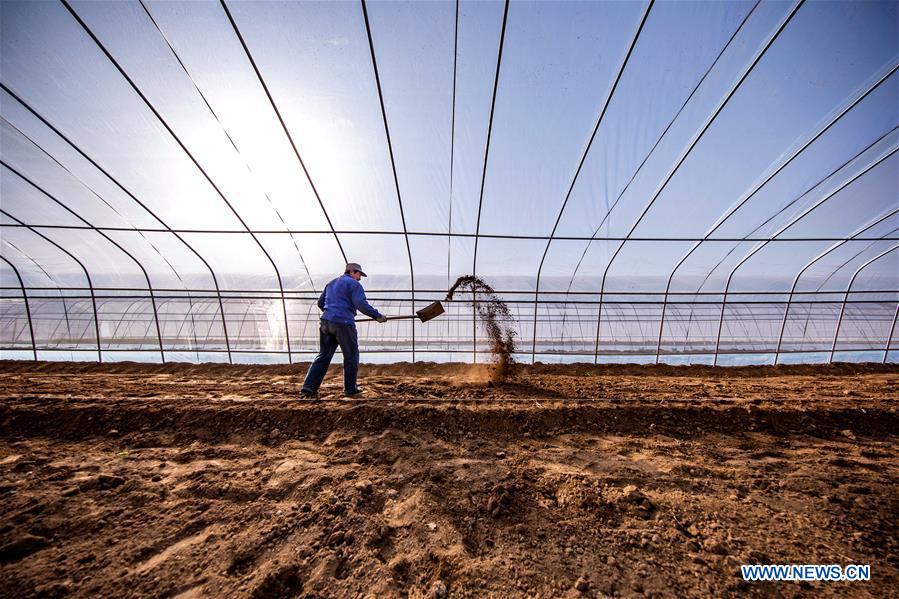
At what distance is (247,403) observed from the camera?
4180mm

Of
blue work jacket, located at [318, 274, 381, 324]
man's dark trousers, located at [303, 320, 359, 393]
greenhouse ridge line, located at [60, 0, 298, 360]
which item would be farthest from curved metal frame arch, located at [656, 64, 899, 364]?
greenhouse ridge line, located at [60, 0, 298, 360]

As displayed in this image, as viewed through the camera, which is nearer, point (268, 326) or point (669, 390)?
point (669, 390)

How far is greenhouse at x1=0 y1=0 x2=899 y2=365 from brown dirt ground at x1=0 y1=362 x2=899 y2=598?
475cm

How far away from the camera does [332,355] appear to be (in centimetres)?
482

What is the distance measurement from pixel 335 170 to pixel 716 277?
1178 cm

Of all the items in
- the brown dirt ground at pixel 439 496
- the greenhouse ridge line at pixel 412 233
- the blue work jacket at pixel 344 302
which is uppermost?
the greenhouse ridge line at pixel 412 233

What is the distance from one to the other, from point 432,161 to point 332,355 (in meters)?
4.43

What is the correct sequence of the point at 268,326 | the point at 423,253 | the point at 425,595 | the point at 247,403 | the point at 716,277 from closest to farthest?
1. the point at 425,595
2. the point at 247,403
3. the point at 423,253
4. the point at 716,277
5. the point at 268,326

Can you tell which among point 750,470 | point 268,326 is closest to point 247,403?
point 750,470

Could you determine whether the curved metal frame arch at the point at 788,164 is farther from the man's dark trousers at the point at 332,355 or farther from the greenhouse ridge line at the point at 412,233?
the man's dark trousers at the point at 332,355

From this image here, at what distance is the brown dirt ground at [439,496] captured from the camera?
168 centimetres

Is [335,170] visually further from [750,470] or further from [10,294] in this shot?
[10,294]

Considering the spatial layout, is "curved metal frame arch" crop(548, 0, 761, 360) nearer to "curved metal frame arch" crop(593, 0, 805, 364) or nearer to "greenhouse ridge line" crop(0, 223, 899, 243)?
"curved metal frame arch" crop(593, 0, 805, 364)

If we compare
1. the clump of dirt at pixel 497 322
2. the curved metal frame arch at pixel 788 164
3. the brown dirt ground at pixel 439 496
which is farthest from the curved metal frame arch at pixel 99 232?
the curved metal frame arch at pixel 788 164
